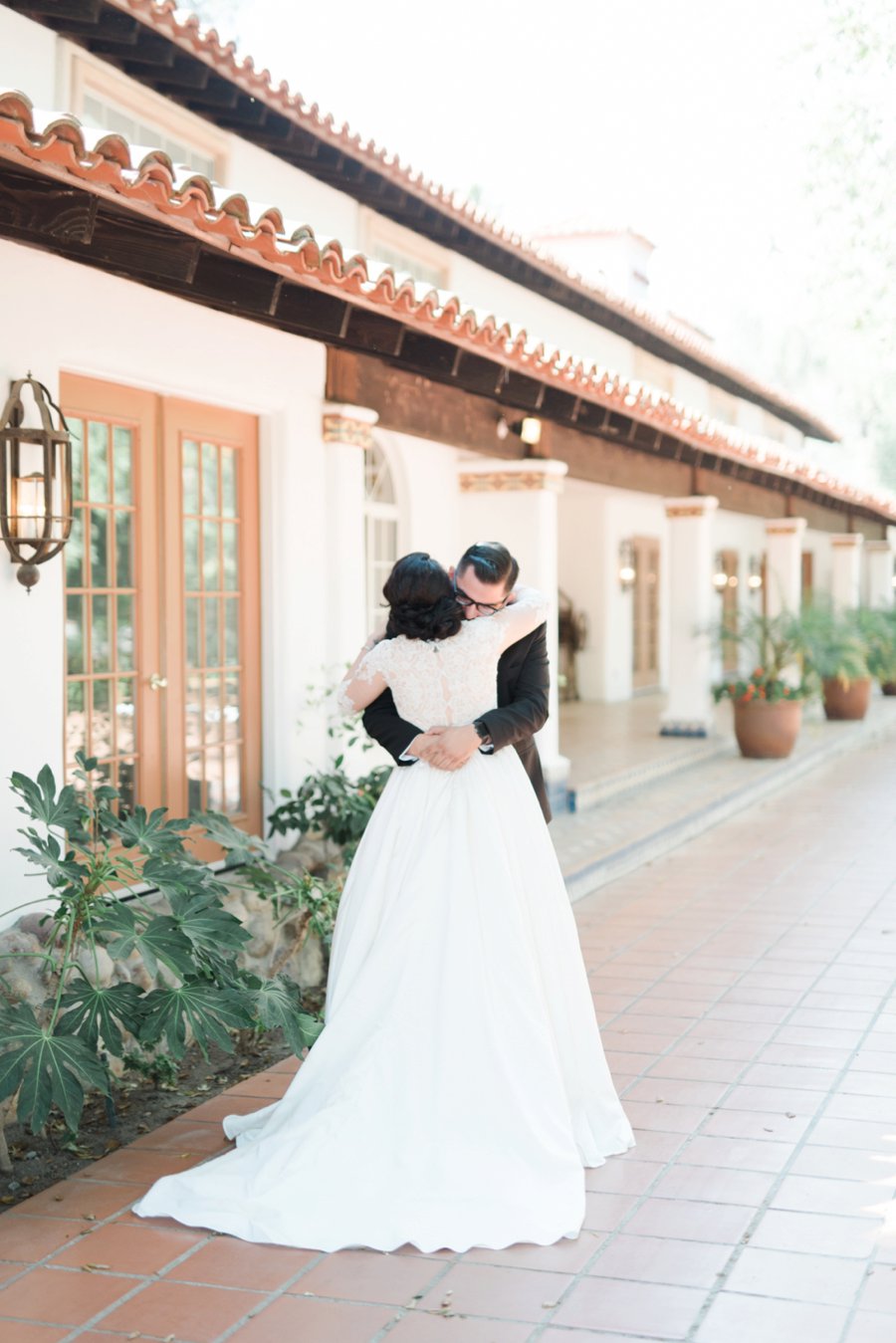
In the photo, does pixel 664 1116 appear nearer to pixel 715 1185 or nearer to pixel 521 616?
pixel 715 1185

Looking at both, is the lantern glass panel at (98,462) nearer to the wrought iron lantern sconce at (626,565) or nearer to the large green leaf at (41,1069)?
the large green leaf at (41,1069)

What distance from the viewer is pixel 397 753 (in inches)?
162

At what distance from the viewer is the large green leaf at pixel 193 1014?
398 cm

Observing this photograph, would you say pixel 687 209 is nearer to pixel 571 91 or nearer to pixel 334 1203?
pixel 571 91

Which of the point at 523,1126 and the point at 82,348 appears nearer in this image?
A: the point at 523,1126

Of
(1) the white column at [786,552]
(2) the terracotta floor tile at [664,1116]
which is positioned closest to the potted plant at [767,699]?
(1) the white column at [786,552]

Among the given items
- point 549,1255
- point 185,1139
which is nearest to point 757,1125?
point 549,1255

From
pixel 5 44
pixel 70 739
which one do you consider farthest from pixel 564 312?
pixel 70 739

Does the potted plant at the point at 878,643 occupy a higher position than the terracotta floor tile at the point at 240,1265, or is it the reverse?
the potted plant at the point at 878,643

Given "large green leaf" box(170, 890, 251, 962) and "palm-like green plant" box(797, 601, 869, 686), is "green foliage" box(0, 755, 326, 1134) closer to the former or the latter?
"large green leaf" box(170, 890, 251, 962)

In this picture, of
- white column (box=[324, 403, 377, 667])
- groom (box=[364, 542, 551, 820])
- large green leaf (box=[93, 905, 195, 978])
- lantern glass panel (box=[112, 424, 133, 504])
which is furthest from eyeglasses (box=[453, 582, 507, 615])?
white column (box=[324, 403, 377, 667])

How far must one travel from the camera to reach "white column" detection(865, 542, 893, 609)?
24.6 m

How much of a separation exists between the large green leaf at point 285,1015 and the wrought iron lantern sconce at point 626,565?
1484 centimetres

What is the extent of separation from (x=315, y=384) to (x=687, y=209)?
64.0ft
